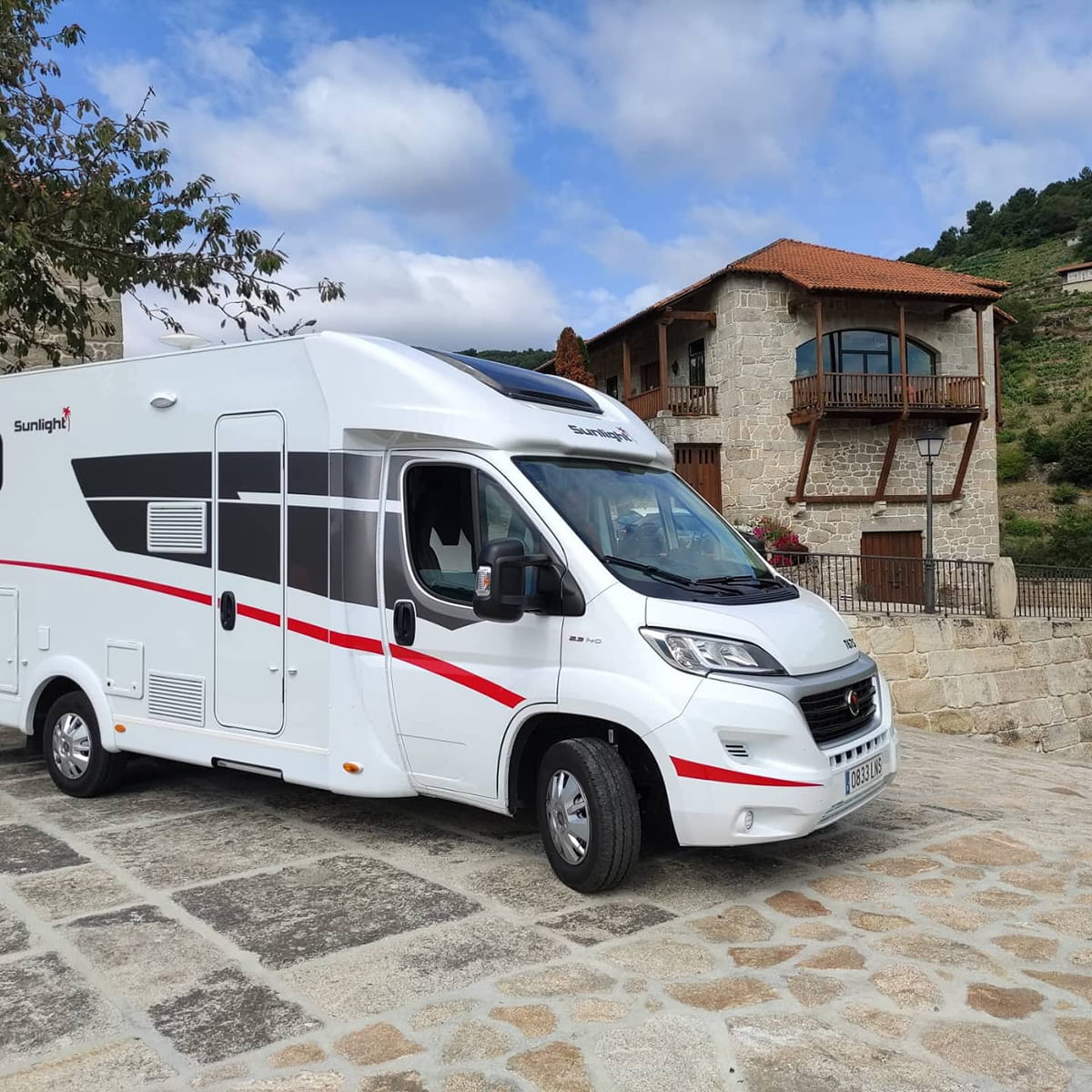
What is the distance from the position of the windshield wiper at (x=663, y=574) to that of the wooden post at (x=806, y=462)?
65.1 ft

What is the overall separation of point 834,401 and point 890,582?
29.6 feet

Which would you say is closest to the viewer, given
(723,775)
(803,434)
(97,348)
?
(723,775)

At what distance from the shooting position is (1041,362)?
5922 centimetres

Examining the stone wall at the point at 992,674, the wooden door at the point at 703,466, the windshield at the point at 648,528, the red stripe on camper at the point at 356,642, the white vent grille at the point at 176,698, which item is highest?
the wooden door at the point at 703,466

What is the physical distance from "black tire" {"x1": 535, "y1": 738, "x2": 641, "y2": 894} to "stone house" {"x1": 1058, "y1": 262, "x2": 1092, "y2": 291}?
7398 cm

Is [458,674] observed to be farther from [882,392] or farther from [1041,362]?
[1041,362]

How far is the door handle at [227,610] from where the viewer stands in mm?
5730

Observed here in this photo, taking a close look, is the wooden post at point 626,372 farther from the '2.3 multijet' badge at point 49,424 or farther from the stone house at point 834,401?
the '2.3 multijet' badge at point 49,424

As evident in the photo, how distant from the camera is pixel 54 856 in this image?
17.5 ft

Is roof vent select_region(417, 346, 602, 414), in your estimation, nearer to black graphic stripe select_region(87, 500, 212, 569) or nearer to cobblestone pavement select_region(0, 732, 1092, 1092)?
black graphic stripe select_region(87, 500, 212, 569)

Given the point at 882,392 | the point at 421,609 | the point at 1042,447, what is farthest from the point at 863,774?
the point at 1042,447

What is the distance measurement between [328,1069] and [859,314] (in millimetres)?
24751

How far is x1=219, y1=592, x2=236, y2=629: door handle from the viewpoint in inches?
226

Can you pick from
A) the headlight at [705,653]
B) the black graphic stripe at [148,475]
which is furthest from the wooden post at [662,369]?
the headlight at [705,653]
